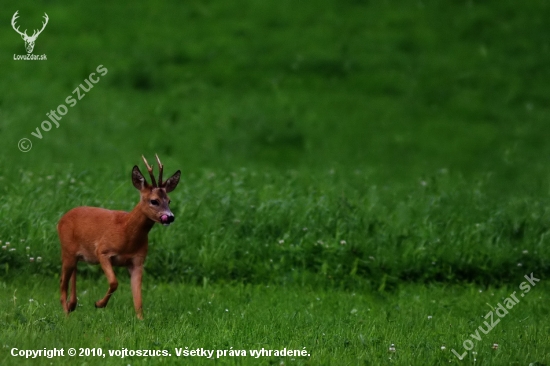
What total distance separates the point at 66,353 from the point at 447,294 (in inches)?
205

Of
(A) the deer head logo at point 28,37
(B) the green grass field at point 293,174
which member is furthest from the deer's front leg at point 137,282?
(A) the deer head logo at point 28,37

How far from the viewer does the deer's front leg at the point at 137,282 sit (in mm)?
8664

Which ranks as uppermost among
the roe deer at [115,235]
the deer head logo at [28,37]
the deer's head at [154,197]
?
the deer head logo at [28,37]

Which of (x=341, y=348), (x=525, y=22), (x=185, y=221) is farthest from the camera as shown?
(x=525, y=22)

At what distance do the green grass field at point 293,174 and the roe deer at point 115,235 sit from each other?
33 cm

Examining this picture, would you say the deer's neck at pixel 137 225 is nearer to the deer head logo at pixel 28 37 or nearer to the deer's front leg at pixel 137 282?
the deer's front leg at pixel 137 282

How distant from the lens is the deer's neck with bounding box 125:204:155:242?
347 inches

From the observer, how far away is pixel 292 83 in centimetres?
1972

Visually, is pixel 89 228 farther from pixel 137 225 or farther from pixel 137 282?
pixel 137 282

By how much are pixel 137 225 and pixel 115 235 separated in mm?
239

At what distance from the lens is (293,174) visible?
49.1 ft

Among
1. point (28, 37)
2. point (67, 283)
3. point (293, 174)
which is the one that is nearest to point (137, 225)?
point (67, 283)

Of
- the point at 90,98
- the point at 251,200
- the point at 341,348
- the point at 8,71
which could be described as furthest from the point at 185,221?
the point at 8,71

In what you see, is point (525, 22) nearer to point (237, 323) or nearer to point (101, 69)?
point (101, 69)
